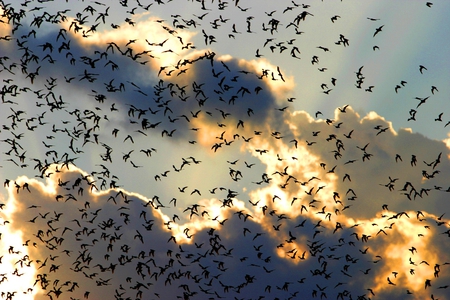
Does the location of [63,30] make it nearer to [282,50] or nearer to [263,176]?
[282,50]

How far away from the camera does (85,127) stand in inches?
2346

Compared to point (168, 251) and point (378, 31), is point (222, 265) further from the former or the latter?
point (378, 31)

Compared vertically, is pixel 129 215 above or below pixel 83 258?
above

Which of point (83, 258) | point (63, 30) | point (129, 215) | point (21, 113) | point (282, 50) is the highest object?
point (282, 50)

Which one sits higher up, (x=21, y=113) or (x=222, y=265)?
(x=21, y=113)

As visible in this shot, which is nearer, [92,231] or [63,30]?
[63,30]

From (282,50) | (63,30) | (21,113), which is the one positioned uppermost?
(282,50)

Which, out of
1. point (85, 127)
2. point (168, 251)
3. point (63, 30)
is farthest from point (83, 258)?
point (63, 30)

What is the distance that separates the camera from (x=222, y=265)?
62.2m

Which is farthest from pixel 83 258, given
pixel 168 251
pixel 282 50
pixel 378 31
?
pixel 378 31

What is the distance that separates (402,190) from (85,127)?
111 ft

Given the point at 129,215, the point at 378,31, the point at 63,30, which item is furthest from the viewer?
the point at 129,215

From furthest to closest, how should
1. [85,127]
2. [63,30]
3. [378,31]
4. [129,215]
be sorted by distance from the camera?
[129,215], [85,127], [63,30], [378,31]

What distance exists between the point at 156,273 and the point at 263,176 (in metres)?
17.1
